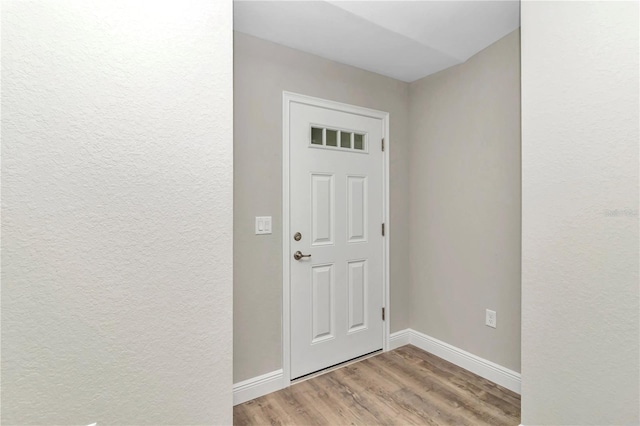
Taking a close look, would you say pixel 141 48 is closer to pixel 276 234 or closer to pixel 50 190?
pixel 50 190

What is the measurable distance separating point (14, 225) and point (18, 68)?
1.82ft

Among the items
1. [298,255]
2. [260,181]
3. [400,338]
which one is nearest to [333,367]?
[400,338]

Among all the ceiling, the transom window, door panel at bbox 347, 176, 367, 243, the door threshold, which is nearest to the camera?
the ceiling

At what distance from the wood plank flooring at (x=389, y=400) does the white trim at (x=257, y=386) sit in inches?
1.4

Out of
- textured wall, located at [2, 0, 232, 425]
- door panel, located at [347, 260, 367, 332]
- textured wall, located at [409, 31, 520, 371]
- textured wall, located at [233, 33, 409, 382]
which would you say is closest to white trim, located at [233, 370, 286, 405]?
textured wall, located at [233, 33, 409, 382]

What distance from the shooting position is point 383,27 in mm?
1971

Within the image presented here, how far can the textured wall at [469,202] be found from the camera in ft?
7.01

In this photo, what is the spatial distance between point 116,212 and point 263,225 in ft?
3.16

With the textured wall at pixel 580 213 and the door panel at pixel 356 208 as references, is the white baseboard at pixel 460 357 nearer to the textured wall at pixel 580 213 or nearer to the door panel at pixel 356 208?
the textured wall at pixel 580 213

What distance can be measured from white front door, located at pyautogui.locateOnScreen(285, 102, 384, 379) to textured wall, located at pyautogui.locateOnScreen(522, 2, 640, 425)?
1.18 meters

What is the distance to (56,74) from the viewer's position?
115cm

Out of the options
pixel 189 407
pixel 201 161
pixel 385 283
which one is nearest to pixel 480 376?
pixel 385 283

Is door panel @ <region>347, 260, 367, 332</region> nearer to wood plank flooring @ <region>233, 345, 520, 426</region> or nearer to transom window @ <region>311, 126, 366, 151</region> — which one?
wood plank flooring @ <region>233, 345, 520, 426</region>

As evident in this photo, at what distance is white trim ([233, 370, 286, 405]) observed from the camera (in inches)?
78.2
